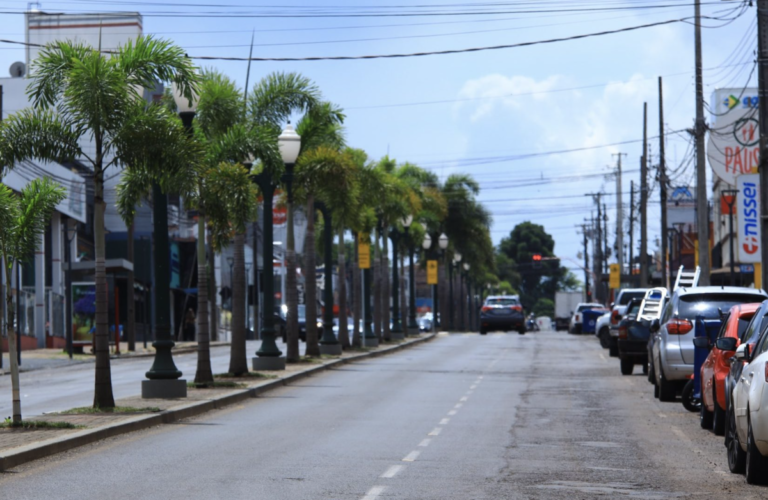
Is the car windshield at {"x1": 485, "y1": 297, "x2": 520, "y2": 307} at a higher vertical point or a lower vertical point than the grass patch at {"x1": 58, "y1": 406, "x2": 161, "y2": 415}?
higher

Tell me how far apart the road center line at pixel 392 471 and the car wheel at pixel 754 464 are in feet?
10.5

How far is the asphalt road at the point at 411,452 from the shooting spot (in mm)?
10766

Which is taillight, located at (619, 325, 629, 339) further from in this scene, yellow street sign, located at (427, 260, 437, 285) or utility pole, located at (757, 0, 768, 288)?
yellow street sign, located at (427, 260, 437, 285)

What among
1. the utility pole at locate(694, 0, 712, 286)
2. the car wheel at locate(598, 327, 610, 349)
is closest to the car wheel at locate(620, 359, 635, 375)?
the utility pole at locate(694, 0, 712, 286)

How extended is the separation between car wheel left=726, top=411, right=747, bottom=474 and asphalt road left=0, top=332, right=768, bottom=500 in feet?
0.40

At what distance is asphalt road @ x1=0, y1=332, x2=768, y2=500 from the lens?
1077 cm

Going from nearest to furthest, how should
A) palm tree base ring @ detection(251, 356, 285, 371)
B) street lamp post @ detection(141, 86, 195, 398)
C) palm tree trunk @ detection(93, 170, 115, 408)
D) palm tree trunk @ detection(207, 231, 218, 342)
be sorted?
palm tree trunk @ detection(93, 170, 115, 408)
street lamp post @ detection(141, 86, 195, 398)
palm tree base ring @ detection(251, 356, 285, 371)
palm tree trunk @ detection(207, 231, 218, 342)

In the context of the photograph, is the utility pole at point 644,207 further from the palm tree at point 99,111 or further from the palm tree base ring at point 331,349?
the palm tree at point 99,111

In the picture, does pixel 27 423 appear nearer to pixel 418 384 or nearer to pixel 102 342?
pixel 102 342

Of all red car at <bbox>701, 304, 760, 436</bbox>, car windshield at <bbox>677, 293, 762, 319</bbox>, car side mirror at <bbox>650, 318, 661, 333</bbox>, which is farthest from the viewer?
car side mirror at <bbox>650, 318, 661, 333</bbox>

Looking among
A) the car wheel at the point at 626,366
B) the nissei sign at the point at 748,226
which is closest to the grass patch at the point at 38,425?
the car wheel at the point at 626,366

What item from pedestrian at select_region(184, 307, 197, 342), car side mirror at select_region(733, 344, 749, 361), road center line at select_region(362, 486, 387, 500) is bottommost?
pedestrian at select_region(184, 307, 197, 342)

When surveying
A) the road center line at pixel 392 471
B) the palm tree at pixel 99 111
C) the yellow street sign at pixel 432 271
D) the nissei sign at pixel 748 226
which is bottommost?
the road center line at pixel 392 471

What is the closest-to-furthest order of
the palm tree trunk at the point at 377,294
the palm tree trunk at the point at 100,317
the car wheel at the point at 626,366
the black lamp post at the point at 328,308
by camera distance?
the palm tree trunk at the point at 100,317
the car wheel at the point at 626,366
the black lamp post at the point at 328,308
the palm tree trunk at the point at 377,294
